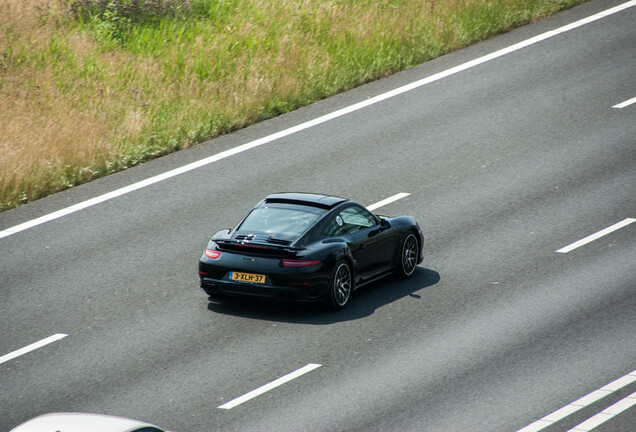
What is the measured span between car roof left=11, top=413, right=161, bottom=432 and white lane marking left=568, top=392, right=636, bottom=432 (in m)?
4.56

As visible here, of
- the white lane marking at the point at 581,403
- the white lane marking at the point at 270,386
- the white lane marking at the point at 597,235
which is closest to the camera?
the white lane marking at the point at 581,403

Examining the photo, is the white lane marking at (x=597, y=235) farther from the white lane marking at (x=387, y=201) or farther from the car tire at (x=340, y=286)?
the car tire at (x=340, y=286)

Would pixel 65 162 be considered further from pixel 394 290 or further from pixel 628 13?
pixel 628 13

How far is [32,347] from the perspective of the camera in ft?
41.0

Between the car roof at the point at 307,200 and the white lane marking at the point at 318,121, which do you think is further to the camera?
the white lane marking at the point at 318,121

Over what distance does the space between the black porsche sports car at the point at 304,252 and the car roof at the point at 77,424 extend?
19.1 feet

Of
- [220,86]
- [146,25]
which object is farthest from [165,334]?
[146,25]

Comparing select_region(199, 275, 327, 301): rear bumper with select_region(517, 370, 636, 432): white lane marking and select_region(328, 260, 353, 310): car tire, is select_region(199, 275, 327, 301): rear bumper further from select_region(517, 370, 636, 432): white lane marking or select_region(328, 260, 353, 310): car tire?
select_region(517, 370, 636, 432): white lane marking

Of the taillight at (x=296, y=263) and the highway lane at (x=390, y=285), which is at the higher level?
the taillight at (x=296, y=263)

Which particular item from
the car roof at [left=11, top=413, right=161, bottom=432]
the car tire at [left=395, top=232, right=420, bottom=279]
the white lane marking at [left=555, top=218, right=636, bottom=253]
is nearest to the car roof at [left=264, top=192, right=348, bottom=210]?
the car tire at [left=395, top=232, right=420, bottom=279]

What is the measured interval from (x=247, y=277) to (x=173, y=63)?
10695 mm

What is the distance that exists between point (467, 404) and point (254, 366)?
258cm

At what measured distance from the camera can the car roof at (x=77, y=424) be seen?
7215 mm

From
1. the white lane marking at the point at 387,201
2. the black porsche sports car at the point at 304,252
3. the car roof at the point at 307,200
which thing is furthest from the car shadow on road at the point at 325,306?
the white lane marking at the point at 387,201
